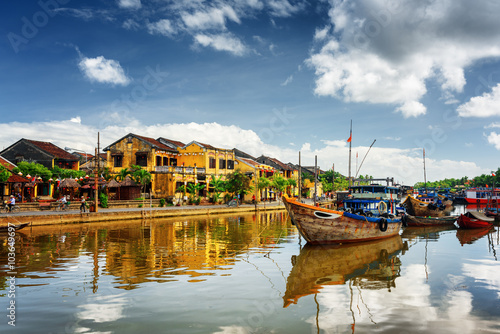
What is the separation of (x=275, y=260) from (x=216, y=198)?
36094 millimetres

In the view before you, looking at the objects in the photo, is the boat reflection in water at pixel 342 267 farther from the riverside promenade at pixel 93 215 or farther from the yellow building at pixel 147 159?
the yellow building at pixel 147 159

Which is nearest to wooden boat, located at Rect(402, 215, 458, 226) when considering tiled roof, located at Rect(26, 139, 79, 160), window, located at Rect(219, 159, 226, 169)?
window, located at Rect(219, 159, 226, 169)

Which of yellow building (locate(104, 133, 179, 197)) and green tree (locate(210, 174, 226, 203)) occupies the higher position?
yellow building (locate(104, 133, 179, 197))

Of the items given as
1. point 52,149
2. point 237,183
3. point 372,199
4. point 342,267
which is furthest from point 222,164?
point 342,267

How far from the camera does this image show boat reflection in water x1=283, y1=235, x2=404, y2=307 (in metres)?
12.2

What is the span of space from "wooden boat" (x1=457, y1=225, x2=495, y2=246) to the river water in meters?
4.35

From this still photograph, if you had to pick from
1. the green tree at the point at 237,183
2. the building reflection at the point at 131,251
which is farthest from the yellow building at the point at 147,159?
the building reflection at the point at 131,251

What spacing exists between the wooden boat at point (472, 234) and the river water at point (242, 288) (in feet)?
14.3

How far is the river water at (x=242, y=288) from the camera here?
8.54 metres

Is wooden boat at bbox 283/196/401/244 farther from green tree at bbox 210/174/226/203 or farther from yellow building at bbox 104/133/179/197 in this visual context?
green tree at bbox 210/174/226/203

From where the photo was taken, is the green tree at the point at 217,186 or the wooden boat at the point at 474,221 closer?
the wooden boat at the point at 474,221

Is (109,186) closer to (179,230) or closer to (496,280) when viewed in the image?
(179,230)

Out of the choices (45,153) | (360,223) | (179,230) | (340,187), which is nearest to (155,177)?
(45,153)

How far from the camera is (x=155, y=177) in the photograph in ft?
160
